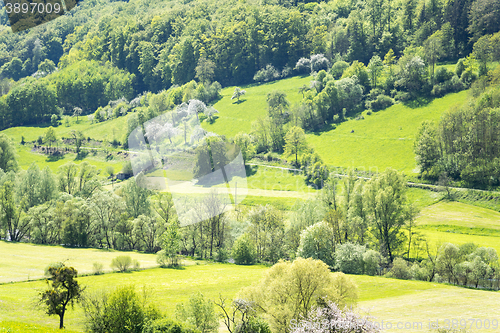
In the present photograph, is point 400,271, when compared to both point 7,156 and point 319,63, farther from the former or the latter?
point 7,156

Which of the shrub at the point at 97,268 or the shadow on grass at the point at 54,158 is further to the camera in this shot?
the shadow on grass at the point at 54,158

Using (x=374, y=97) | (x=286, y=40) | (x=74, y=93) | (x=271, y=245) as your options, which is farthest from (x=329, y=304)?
(x=74, y=93)

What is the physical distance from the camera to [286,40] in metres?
162

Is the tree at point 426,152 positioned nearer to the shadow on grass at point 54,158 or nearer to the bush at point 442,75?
the bush at point 442,75

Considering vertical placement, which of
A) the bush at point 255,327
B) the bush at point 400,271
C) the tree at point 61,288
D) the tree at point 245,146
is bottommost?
the bush at point 400,271

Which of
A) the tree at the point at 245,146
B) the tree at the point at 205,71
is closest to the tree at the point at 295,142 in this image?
the tree at the point at 245,146

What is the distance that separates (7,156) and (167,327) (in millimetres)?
100921

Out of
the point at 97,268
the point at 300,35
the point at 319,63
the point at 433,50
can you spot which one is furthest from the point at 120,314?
the point at 300,35

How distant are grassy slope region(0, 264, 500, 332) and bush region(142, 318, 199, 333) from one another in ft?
29.4

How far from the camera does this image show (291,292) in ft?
108

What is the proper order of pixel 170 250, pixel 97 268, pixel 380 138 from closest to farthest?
pixel 97 268 → pixel 170 250 → pixel 380 138

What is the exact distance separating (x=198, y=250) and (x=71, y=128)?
10548cm

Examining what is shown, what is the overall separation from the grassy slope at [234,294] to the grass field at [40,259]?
378cm

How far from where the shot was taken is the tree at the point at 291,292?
105 feet
